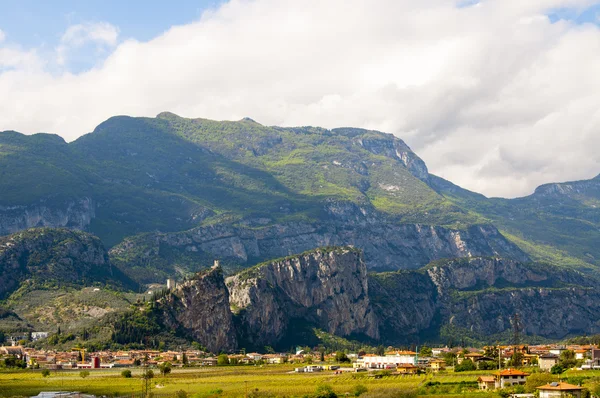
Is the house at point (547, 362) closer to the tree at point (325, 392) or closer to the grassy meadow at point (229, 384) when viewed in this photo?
the grassy meadow at point (229, 384)

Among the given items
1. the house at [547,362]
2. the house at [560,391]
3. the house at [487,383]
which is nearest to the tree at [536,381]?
the house at [560,391]

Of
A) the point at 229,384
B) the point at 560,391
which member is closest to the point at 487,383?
the point at 560,391

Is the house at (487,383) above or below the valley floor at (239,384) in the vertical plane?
below

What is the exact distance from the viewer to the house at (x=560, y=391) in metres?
134

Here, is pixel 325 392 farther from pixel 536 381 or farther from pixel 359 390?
pixel 536 381

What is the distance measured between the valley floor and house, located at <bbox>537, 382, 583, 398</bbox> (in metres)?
→ 9.49

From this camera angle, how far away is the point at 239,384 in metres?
173

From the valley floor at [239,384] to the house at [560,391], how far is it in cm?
949

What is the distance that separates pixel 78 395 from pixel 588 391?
76792mm

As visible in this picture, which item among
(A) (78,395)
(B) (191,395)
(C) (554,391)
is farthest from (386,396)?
(A) (78,395)

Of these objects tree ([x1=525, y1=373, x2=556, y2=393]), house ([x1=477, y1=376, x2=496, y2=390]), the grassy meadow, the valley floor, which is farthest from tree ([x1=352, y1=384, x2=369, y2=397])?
tree ([x1=525, y1=373, x2=556, y2=393])

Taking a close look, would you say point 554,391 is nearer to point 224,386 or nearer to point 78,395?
point 224,386

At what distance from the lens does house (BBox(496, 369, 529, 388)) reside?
15888 cm

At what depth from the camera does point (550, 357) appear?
655 ft
